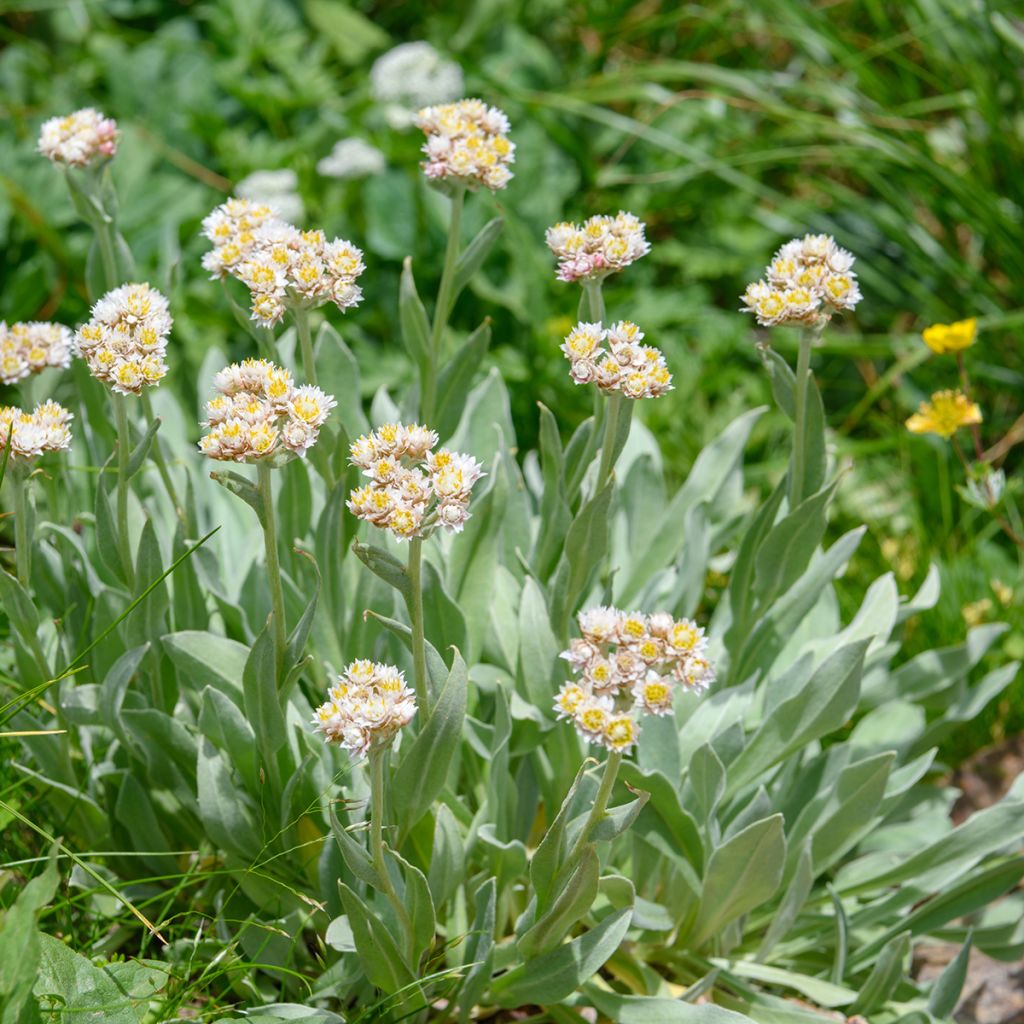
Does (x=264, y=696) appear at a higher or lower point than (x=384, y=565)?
lower

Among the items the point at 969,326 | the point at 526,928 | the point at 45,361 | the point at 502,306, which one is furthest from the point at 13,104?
the point at 526,928

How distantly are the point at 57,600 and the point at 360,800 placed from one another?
63cm

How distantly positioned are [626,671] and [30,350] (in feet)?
2.89

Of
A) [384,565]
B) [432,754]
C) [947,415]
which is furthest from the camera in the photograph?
[947,415]

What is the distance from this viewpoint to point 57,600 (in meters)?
1.82

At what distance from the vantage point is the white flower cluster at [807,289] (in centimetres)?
145

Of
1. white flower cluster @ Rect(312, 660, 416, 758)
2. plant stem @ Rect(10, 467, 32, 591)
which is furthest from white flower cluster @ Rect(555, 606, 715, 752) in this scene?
plant stem @ Rect(10, 467, 32, 591)

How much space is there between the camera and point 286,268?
4.61 feet

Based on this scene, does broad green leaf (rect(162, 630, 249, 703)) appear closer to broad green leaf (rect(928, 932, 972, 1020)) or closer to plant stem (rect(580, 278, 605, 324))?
plant stem (rect(580, 278, 605, 324))

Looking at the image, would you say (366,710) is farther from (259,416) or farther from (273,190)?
(273,190)

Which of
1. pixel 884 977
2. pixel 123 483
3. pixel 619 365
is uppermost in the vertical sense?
pixel 619 365

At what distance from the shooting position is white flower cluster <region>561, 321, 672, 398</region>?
4.30ft

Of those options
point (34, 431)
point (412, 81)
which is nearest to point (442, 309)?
point (34, 431)

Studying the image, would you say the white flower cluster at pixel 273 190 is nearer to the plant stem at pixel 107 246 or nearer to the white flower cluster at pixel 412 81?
the white flower cluster at pixel 412 81
